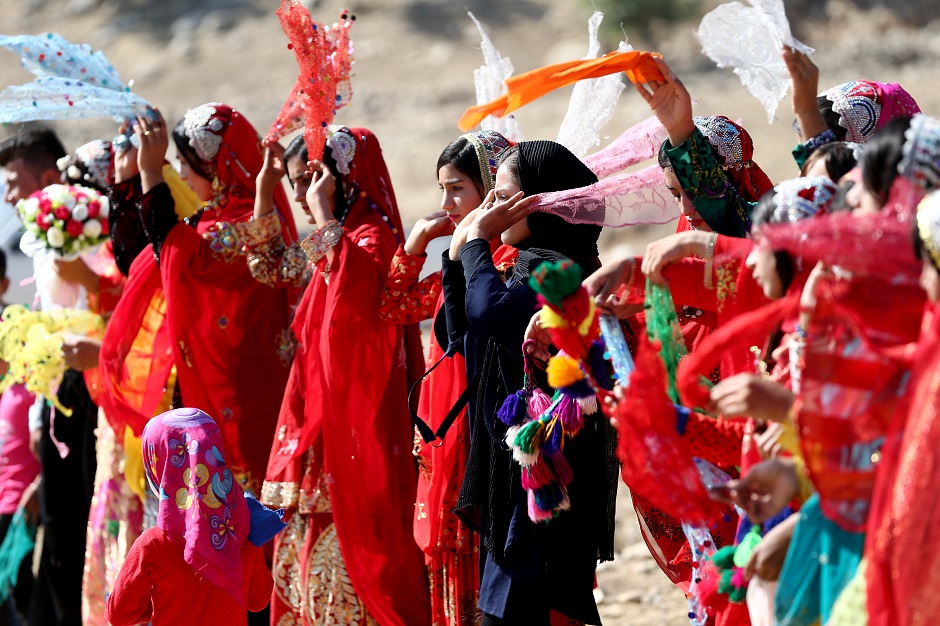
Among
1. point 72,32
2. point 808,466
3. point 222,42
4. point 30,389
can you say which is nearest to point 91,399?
point 30,389

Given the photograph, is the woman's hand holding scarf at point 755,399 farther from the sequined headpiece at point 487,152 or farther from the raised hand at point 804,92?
the sequined headpiece at point 487,152

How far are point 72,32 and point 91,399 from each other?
28.7 metres

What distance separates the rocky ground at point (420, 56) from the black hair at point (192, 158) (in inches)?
442

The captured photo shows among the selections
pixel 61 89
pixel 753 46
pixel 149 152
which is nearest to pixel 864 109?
pixel 753 46

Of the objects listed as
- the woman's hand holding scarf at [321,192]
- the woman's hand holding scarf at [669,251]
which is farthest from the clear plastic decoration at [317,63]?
A: the woman's hand holding scarf at [669,251]

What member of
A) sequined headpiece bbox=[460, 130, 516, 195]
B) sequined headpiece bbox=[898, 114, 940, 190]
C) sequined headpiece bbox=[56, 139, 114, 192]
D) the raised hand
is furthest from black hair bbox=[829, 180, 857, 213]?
sequined headpiece bbox=[56, 139, 114, 192]

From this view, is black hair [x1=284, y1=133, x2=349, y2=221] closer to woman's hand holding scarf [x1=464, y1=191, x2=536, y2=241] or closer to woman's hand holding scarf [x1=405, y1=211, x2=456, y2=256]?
woman's hand holding scarf [x1=405, y1=211, x2=456, y2=256]

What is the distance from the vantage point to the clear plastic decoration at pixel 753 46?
4.60 metres

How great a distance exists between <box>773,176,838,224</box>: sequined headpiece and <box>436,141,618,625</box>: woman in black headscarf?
104cm

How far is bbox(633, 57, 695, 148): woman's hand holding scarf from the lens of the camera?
409 centimetres

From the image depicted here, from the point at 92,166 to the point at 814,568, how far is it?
15.0 feet

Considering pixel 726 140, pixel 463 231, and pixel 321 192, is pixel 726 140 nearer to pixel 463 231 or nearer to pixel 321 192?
pixel 463 231

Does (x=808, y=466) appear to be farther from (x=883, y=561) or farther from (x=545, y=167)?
(x=545, y=167)

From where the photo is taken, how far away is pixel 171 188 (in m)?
5.86
